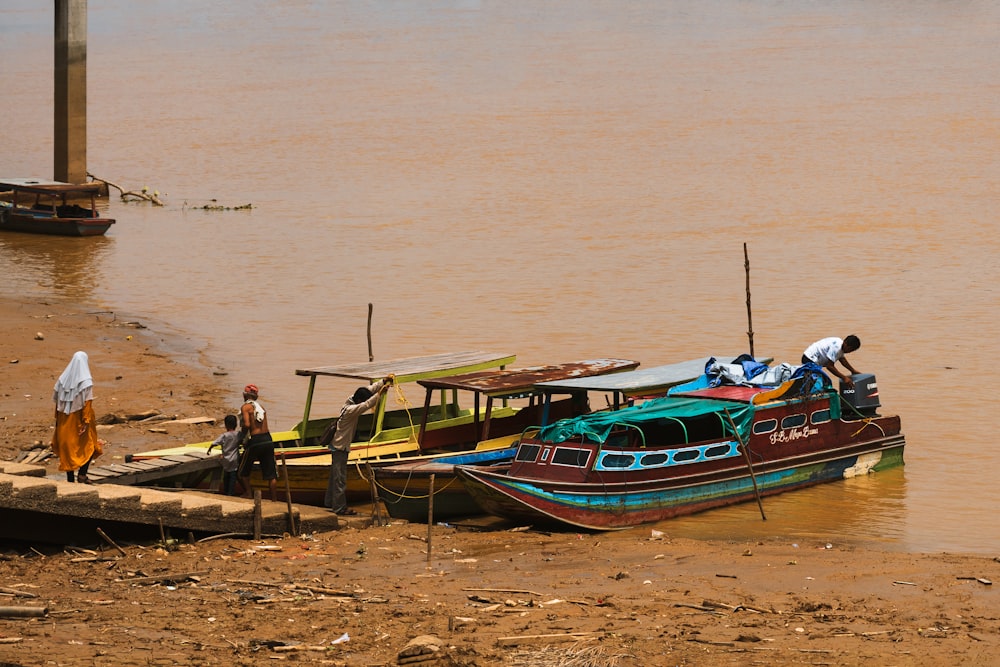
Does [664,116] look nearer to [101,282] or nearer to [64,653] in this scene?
[101,282]

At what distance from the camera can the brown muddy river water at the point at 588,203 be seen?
76.1 ft

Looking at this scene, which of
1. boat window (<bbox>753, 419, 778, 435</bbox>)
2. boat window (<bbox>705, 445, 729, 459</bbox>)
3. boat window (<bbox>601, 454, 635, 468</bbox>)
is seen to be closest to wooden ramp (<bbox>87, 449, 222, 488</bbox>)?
boat window (<bbox>601, 454, 635, 468</bbox>)

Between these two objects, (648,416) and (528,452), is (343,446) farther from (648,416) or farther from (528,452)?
(648,416)

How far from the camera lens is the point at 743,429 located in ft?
47.2

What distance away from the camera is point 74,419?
12.5 meters

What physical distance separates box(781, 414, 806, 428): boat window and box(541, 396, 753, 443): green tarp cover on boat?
634 mm

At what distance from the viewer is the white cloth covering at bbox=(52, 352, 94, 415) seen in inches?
490

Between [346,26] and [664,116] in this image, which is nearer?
[664,116]

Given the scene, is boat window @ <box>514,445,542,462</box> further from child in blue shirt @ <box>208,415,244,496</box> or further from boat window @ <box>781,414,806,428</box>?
boat window @ <box>781,414,806,428</box>

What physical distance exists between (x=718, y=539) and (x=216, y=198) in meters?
31.9

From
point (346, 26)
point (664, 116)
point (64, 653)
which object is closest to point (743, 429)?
point (64, 653)

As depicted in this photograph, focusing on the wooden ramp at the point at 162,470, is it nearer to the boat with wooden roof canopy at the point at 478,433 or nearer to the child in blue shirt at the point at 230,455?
the child in blue shirt at the point at 230,455

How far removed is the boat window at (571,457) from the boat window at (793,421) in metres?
2.74

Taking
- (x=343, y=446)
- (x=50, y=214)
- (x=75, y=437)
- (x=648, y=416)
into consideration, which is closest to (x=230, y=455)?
(x=343, y=446)
